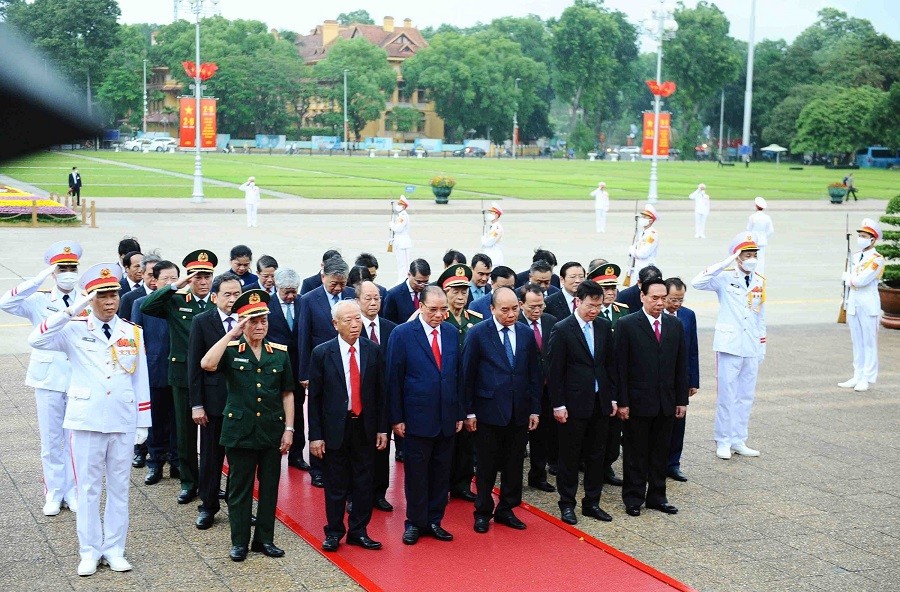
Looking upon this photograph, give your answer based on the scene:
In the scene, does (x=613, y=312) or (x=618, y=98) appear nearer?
(x=613, y=312)

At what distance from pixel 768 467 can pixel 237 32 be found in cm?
7850

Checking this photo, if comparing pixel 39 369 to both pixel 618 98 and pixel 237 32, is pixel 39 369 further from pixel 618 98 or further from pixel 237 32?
pixel 618 98

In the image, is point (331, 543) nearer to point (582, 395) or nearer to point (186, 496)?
point (186, 496)

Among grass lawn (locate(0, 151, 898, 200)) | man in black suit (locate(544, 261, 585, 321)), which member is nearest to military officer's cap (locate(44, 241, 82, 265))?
man in black suit (locate(544, 261, 585, 321))

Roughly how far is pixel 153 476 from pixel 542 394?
332 centimetres

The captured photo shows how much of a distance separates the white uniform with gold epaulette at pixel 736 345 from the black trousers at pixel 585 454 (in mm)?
2122

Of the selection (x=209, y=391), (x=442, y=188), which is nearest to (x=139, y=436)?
(x=209, y=391)

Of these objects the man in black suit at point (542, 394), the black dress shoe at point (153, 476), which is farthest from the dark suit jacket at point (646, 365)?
the black dress shoe at point (153, 476)

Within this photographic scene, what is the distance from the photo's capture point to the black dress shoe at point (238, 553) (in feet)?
22.7

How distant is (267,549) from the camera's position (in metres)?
7.09

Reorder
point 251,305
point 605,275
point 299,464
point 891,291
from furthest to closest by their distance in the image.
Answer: point 891,291
point 299,464
point 605,275
point 251,305

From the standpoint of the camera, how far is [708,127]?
13650 cm

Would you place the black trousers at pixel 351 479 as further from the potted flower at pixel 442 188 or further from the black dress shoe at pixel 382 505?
the potted flower at pixel 442 188

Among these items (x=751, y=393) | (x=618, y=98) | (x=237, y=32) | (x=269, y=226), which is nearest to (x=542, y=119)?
(x=618, y=98)
